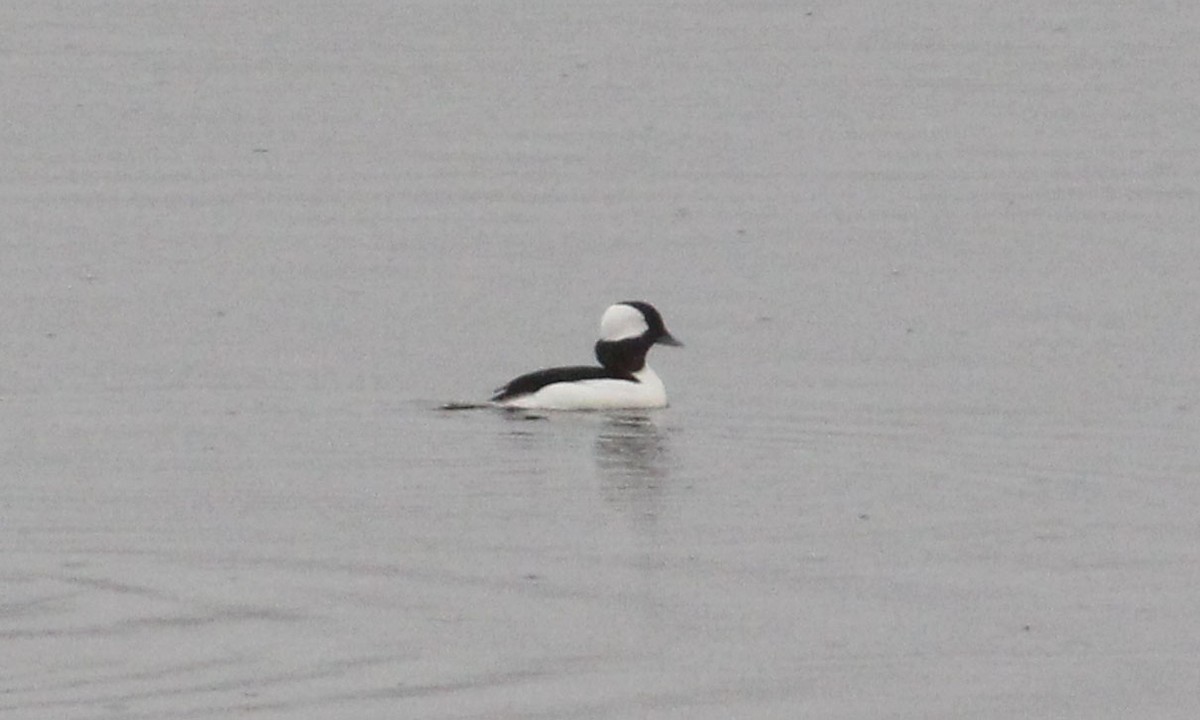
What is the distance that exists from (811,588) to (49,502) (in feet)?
11.2

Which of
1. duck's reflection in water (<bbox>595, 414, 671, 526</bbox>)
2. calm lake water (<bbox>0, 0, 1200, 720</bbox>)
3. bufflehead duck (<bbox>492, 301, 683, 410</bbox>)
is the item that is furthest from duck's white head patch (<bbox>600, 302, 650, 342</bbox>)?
duck's reflection in water (<bbox>595, 414, 671, 526</bbox>)

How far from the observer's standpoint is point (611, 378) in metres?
17.7

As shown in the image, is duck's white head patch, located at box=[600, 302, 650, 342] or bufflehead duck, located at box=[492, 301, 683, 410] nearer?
bufflehead duck, located at box=[492, 301, 683, 410]

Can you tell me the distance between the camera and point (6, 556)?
39.1 feet

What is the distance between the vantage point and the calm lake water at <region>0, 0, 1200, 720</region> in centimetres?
1046

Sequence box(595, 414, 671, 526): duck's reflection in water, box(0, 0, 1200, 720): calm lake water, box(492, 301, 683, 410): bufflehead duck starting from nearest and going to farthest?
box(0, 0, 1200, 720): calm lake water < box(595, 414, 671, 526): duck's reflection in water < box(492, 301, 683, 410): bufflehead duck

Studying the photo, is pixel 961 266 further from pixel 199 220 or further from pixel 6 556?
pixel 6 556

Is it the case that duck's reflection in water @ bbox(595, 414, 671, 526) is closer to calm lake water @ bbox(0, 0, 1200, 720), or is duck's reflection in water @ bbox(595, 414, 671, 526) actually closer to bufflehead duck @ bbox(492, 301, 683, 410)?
calm lake water @ bbox(0, 0, 1200, 720)

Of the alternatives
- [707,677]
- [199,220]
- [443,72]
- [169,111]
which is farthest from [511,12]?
[707,677]

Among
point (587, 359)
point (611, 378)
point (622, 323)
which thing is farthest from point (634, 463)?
point (587, 359)

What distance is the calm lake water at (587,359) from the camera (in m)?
10.5

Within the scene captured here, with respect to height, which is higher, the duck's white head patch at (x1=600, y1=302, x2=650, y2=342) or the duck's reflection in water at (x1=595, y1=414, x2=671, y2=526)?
the duck's white head patch at (x1=600, y1=302, x2=650, y2=342)

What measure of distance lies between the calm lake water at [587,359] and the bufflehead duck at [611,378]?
23 cm

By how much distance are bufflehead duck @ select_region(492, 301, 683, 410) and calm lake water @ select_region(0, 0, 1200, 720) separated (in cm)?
23
